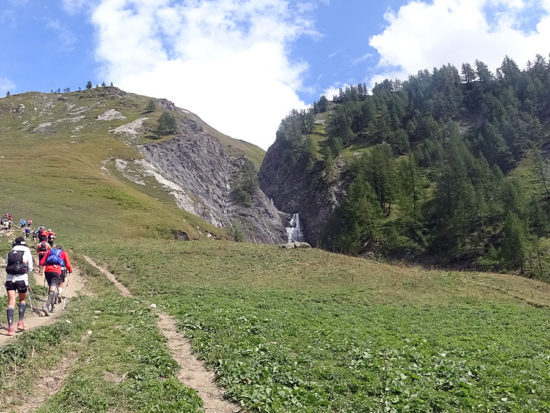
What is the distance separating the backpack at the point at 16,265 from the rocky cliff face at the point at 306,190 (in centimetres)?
11848

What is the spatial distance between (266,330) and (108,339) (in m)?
6.31

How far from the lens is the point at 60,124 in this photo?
16000cm

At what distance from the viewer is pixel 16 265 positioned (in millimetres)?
13227

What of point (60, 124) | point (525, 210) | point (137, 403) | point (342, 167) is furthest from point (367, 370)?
point (60, 124)

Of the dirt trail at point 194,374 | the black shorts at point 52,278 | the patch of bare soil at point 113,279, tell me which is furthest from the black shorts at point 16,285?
the patch of bare soil at point 113,279

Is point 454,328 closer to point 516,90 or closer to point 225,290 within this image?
point 225,290

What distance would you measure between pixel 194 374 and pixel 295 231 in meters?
139

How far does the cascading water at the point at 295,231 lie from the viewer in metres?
144

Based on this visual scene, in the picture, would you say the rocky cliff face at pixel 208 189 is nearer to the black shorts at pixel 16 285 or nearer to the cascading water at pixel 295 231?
the cascading water at pixel 295 231

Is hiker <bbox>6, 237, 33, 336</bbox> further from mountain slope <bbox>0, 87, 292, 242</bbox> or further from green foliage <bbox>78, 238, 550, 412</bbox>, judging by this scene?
mountain slope <bbox>0, 87, 292, 242</bbox>

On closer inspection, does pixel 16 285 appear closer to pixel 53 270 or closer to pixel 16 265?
pixel 16 265

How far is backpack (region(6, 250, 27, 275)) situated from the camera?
13.2m

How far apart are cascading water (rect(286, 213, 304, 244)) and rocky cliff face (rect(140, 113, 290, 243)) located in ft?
9.54

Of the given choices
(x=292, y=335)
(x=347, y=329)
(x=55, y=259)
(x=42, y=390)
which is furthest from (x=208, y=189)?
(x=42, y=390)
